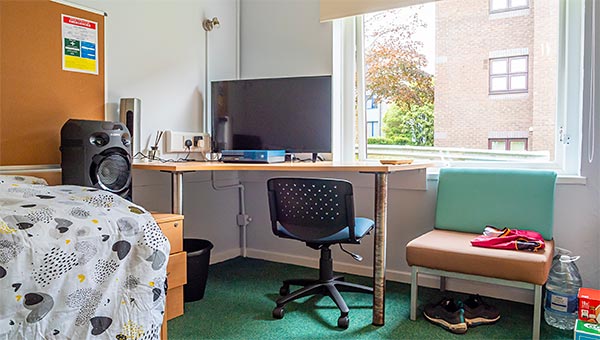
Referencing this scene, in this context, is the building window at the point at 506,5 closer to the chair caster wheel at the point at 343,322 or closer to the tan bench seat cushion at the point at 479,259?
the tan bench seat cushion at the point at 479,259

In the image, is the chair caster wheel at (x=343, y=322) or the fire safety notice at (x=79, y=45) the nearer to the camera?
the chair caster wheel at (x=343, y=322)

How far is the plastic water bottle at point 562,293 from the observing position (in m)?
2.01

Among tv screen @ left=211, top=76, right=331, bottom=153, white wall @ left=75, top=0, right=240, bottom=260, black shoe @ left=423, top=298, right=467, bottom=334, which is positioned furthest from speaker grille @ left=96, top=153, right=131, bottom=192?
black shoe @ left=423, top=298, right=467, bottom=334

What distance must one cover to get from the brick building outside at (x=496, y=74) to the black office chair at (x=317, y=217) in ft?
3.06

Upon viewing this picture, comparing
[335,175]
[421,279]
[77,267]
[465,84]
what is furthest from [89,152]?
[465,84]

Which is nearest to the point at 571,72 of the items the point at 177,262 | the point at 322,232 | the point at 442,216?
the point at 442,216

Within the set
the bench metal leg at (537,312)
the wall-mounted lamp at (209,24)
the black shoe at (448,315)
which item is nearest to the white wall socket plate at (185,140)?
the wall-mounted lamp at (209,24)

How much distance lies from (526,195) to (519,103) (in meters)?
0.57

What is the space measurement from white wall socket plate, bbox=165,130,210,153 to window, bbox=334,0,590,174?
94 centimetres

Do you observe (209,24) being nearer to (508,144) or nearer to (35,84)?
(35,84)

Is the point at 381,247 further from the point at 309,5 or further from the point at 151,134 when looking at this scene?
Answer: the point at 309,5

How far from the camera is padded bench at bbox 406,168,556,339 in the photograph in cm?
183

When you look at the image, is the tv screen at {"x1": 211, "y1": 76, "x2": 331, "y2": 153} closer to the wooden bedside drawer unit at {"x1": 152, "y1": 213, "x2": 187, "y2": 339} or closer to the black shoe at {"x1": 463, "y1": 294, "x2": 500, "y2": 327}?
the wooden bedside drawer unit at {"x1": 152, "y1": 213, "x2": 187, "y2": 339}

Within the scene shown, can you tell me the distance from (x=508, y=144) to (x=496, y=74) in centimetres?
42
